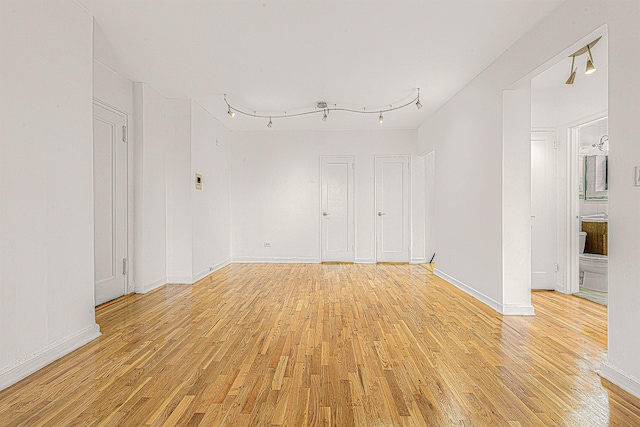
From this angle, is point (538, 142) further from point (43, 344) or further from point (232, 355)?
point (43, 344)

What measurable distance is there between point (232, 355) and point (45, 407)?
110 centimetres

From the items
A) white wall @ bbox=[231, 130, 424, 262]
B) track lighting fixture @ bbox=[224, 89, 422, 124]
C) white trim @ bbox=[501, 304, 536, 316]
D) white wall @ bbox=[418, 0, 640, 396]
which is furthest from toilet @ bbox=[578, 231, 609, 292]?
white wall @ bbox=[231, 130, 424, 262]

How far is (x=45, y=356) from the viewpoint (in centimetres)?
255

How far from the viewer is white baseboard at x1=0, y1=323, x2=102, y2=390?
7.40 ft

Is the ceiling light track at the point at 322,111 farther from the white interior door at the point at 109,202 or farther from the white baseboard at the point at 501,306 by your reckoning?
the white baseboard at the point at 501,306

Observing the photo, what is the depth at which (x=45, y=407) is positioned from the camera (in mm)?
1993

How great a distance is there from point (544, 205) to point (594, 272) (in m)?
1.24

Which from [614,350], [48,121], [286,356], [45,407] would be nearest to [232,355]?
[286,356]

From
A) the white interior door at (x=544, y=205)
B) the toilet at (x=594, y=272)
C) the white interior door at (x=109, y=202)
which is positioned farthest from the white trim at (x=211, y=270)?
the toilet at (x=594, y=272)

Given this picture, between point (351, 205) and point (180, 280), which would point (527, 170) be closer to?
point (351, 205)

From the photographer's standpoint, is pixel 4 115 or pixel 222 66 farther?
pixel 222 66

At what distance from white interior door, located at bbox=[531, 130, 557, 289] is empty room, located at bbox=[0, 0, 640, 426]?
0.03 m

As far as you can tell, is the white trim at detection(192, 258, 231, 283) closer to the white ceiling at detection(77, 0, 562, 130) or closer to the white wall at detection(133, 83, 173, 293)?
the white wall at detection(133, 83, 173, 293)

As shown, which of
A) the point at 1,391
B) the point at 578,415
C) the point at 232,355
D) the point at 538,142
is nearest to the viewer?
the point at 578,415
